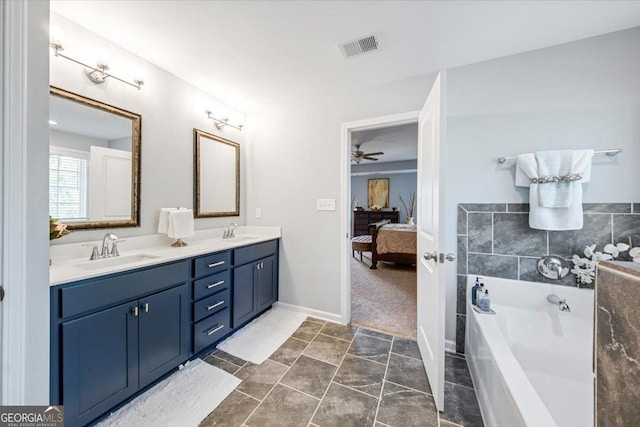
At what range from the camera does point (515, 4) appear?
1386 millimetres

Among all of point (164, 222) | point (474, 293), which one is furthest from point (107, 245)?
point (474, 293)

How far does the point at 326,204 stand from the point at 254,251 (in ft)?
2.89

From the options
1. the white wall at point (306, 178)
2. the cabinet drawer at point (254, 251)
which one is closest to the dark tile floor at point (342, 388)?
the white wall at point (306, 178)

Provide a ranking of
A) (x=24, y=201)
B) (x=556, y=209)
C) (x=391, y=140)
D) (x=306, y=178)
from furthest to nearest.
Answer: (x=391, y=140), (x=306, y=178), (x=556, y=209), (x=24, y=201)

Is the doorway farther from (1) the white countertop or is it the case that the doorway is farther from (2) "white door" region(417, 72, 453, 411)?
(1) the white countertop

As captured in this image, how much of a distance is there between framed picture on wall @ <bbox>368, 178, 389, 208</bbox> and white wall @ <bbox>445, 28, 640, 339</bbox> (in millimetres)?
5456

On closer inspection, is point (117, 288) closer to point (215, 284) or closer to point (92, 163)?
point (215, 284)

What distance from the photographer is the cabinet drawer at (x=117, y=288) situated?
45.2 inches

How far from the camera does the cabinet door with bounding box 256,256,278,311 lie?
2445 millimetres

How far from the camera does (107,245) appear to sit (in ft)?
5.47

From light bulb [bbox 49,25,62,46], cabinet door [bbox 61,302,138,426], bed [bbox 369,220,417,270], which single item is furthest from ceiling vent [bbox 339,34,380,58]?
bed [bbox 369,220,417,270]

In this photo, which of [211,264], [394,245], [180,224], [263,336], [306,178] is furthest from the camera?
[394,245]

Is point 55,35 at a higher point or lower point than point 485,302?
higher

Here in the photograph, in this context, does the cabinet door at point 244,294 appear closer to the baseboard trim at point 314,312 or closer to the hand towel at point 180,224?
the baseboard trim at point 314,312
